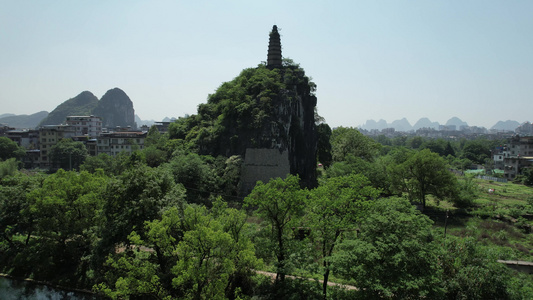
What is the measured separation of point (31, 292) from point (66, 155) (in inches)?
1287

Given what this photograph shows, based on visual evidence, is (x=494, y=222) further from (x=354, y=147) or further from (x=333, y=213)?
(x=333, y=213)

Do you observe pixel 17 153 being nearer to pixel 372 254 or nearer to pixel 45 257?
pixel 45 257

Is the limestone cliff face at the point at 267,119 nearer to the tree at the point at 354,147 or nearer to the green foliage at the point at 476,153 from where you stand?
the tree at the point at 354,147

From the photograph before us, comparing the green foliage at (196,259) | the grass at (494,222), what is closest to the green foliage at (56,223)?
the green foliage at (196,259)

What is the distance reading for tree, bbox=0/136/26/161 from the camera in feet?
156

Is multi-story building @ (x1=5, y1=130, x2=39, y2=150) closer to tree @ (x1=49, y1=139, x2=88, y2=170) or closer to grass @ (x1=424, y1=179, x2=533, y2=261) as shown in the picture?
tree @ (x1=49, y1=139, x2=88, y2=170)

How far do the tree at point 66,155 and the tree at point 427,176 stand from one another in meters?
42.3

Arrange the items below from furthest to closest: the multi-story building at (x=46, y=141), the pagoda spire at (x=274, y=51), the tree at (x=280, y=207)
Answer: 1. the multi-story building at (x=46, y=141)
2. the pagoda spire at (x=274, y=51)
3. the tree at (x=280, y=207)

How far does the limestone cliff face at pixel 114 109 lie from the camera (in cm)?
14938

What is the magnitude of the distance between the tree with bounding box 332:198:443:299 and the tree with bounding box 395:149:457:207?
1903 cm

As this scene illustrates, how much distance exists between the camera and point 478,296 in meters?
12.3

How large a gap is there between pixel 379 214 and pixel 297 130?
22.9 meters

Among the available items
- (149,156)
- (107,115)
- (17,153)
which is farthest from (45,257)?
(107,115)

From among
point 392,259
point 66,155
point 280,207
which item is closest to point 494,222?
point 392,259
